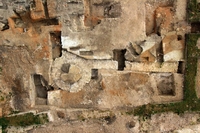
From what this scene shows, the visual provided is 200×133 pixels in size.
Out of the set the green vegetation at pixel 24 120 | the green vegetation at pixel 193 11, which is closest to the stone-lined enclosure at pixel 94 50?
the green vegetation at pixel 193 11

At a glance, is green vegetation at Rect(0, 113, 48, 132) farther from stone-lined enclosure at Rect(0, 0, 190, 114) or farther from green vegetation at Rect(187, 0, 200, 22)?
green vegetation at Rect(187, 0, 200, 22)

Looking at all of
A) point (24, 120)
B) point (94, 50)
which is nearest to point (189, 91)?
point (94, 50)

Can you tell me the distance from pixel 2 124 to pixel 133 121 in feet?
9.89

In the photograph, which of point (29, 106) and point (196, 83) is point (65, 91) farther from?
point (196, 83)

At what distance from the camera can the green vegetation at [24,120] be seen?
6.89m

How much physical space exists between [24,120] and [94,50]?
2.28 metres

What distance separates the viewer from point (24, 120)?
6906mm

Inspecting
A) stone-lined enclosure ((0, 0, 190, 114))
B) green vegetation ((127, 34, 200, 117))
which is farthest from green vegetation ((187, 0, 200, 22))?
green vegetation ((127, 34, 200, 117))

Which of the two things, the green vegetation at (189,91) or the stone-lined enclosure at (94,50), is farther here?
the stone-lined enclosure at (94,50)

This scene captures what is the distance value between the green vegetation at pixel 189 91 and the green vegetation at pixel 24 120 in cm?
241

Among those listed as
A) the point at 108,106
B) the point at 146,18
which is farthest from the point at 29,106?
the point at 146,18

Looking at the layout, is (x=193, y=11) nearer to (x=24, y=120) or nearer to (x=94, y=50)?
(x=94, y=50)

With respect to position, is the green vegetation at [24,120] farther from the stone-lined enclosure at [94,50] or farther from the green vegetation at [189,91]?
the green vegetation at [189,91]

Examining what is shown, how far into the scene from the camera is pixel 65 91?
6977 millimetres
